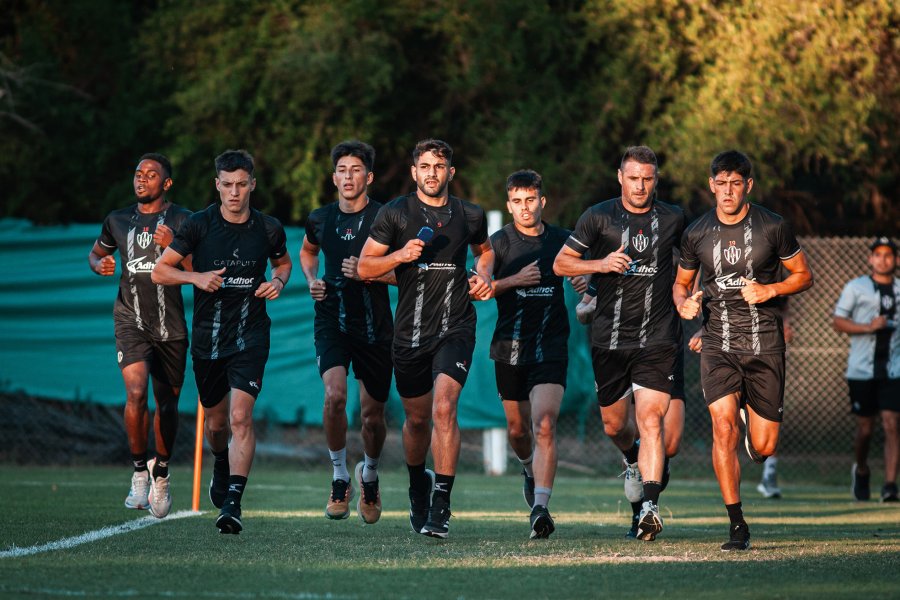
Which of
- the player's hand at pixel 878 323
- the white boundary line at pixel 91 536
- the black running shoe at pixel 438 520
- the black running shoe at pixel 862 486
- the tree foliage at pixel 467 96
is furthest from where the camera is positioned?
the tree foliage at pixel 467 96

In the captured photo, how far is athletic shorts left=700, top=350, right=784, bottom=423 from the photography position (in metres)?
8.52

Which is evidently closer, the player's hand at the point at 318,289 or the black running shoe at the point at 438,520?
the black running shoe at the point at 438,520

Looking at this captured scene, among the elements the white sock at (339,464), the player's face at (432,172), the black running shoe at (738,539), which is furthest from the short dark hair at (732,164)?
the white sock at (339,464)

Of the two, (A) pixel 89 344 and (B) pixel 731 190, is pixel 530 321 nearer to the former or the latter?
(B) pixel 731 190

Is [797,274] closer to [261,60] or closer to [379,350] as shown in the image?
[379,350]

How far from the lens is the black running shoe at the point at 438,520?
8492 millimetres

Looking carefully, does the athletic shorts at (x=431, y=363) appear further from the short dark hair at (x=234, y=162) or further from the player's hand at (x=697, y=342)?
the short dark hair at (x=234, y=162)

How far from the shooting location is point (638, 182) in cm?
893

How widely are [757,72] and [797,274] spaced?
31.1 ft

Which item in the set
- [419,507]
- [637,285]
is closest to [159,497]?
[419,507]

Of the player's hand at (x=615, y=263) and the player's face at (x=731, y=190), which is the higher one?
the player's face at (x=731, y=190)

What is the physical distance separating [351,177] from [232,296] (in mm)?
1384

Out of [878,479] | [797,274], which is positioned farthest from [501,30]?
[797,274]

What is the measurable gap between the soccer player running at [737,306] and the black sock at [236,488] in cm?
307
